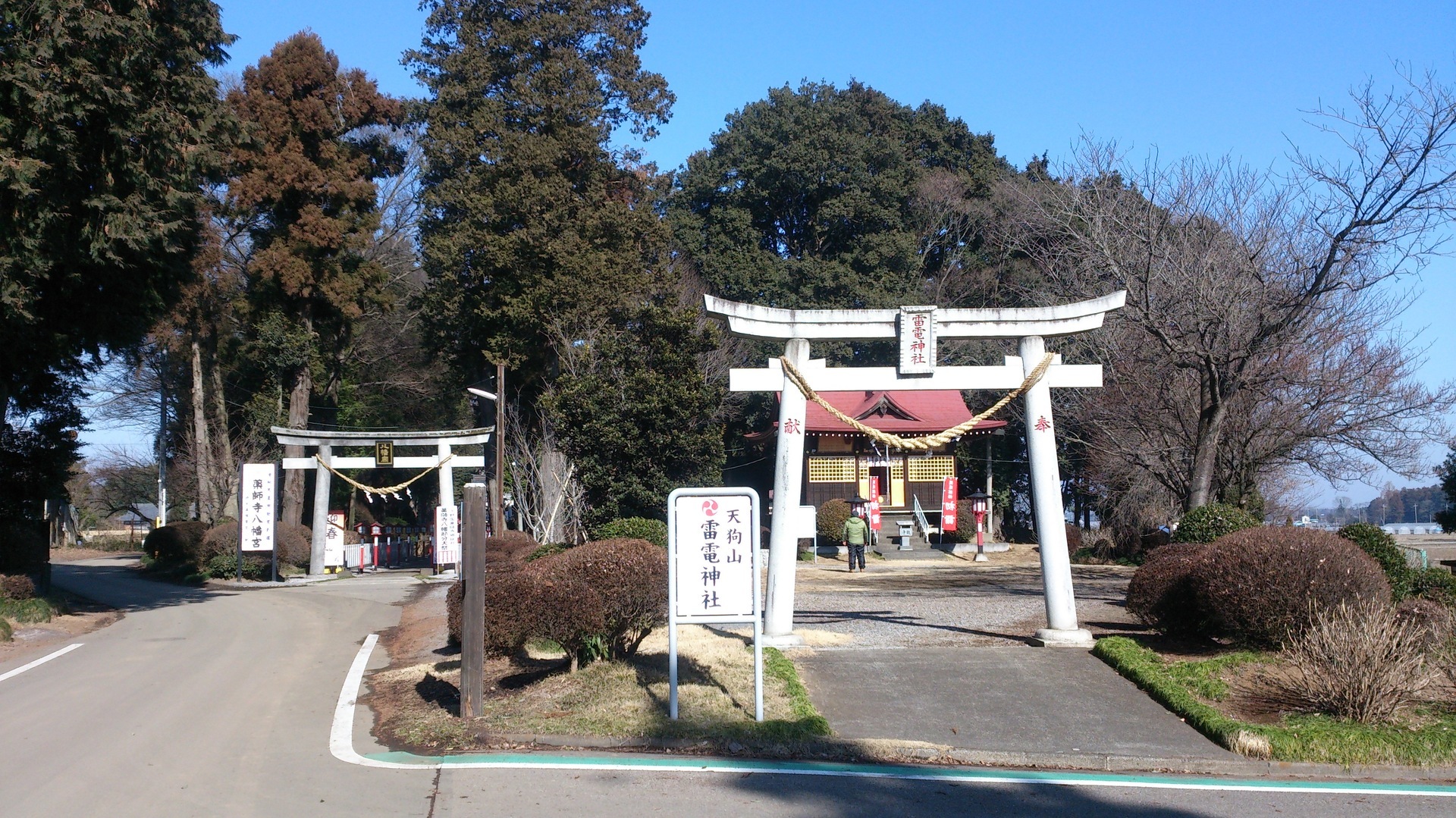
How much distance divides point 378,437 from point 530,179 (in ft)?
27.4

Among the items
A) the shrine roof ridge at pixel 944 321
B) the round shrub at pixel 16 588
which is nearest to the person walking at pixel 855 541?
the shrine roof ridge at pixel 944 321

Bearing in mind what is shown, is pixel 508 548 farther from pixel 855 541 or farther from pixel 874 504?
pixel 874 504

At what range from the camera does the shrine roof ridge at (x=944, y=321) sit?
1178cm

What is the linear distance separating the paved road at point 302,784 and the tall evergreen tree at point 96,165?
7697 mm

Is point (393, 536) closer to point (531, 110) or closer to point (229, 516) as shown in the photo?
point (229, 516)

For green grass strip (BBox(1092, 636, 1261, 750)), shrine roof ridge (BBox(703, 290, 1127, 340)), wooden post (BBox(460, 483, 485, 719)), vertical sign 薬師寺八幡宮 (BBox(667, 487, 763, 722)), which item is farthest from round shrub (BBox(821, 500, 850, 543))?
wooden post (BBox(460, 483, 485, 719))

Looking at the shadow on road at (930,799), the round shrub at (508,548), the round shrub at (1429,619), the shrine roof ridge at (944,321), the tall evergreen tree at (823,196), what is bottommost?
the shadow on road at (930,799)

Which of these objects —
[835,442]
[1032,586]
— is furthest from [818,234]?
[1032,586]

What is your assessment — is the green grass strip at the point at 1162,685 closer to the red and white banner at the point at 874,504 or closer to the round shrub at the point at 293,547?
the red and white banner at the point at 874,504

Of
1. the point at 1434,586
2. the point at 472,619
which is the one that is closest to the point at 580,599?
the point at 472,619

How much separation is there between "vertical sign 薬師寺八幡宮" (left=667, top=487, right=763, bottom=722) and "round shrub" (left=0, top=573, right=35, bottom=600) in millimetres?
14478

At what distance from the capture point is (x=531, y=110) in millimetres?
30797

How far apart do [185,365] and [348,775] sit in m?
38.4

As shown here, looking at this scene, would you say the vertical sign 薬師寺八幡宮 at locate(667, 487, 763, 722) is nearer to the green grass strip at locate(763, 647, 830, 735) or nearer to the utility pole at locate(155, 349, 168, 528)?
the green grass strip at locate(763, 647, 830, 735)
